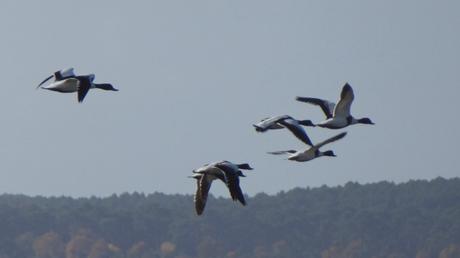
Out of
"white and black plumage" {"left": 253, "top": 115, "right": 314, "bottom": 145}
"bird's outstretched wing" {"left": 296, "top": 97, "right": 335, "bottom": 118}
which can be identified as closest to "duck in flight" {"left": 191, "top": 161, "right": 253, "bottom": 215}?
"white and black plumage" {"left": 253, "top": 115, "right": 314, "bottom": 145}

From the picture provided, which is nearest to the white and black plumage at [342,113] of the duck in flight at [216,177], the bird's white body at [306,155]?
the bird's white body at [306,155]

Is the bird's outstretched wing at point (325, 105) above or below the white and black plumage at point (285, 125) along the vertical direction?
→ above

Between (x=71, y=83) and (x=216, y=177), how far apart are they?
472 centimetres

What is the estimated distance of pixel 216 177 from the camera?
169ft

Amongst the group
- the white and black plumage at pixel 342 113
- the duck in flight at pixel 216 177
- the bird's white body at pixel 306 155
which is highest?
the white and black plumage at pixel 342 113

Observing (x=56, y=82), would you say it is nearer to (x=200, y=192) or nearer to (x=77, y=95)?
(x=77, y=95)

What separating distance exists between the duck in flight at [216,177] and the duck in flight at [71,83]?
3.70 metres

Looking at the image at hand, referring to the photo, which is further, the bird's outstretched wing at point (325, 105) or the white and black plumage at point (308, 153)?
the bird's outstretched wing at point (325, 105)

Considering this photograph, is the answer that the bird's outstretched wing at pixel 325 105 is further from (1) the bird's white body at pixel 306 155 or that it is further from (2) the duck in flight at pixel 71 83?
(2) the duck in flight at pixel 71 83

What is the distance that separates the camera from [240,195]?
49.1 m

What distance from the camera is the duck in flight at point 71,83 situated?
50.4 metres

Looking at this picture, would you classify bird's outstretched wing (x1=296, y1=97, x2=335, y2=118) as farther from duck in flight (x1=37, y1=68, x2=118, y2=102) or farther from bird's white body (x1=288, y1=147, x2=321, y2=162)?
duck in flight (x1=37, y1=68, x2=118, y2=102)

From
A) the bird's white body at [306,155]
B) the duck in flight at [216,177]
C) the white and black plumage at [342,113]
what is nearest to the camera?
the duck in flight at [216,177]

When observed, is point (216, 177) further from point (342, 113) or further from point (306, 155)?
point (342, 113)
